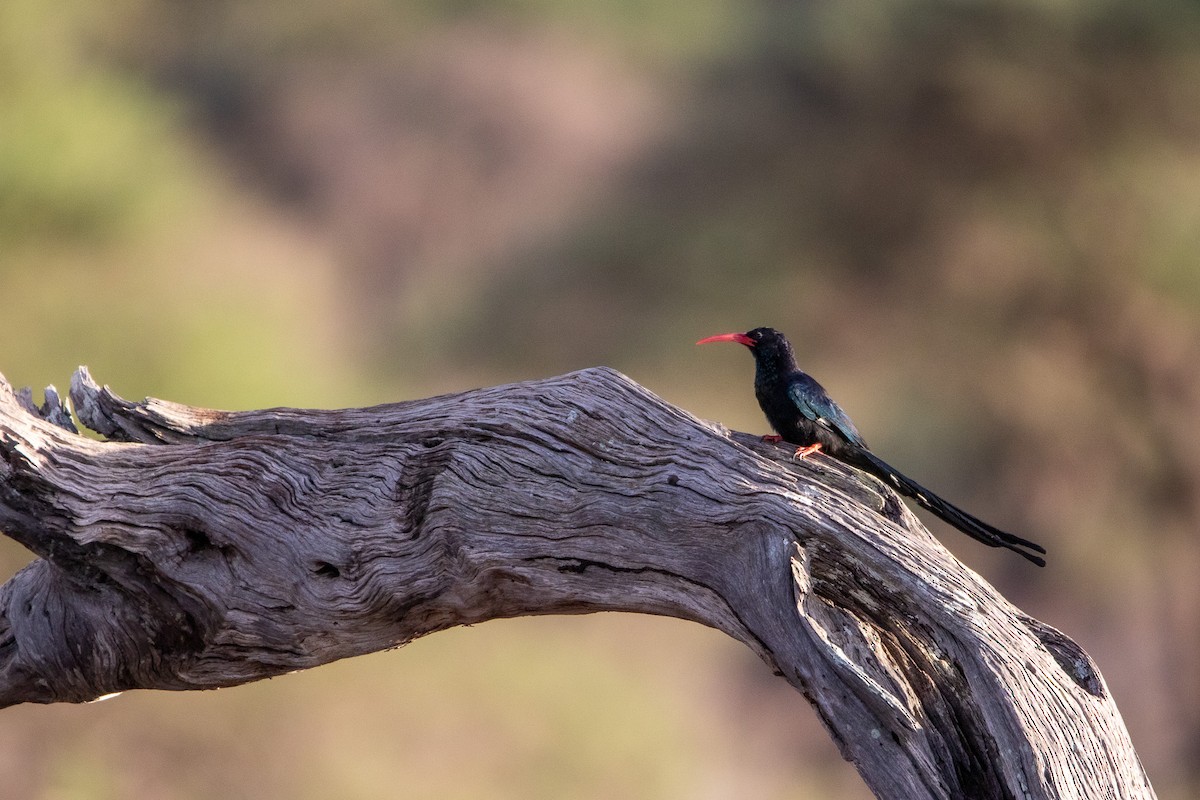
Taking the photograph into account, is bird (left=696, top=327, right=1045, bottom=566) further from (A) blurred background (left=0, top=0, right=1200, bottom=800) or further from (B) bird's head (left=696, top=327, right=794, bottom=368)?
(A) blurred background (left=0, top=0, right=1200, bottom=800)

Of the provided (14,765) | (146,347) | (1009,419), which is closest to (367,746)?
(14,765)

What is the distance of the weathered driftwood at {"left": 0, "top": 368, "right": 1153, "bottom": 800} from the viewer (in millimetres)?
2299

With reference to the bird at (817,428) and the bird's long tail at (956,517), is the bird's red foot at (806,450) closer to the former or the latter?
the bird at (817,428)

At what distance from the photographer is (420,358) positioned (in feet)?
42.1

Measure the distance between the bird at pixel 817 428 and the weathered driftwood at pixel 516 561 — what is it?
125 mm

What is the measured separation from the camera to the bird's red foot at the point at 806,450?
2656 mm

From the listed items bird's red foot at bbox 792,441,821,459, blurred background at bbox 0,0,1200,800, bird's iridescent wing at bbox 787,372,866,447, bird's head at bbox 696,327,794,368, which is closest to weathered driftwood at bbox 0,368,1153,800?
bird's red foot at bbox 792,441,821,459

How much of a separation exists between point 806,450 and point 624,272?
10.8 metres

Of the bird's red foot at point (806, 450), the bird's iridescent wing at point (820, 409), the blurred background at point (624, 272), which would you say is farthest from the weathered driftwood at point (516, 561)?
the blurred background at point (624, 272)

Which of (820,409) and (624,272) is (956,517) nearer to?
(820,409)

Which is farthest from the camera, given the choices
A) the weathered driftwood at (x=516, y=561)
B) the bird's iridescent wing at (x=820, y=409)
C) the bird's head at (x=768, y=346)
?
the bird's head at (x=768, y=346)

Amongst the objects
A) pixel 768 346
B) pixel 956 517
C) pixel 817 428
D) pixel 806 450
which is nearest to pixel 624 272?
pixel 768 346

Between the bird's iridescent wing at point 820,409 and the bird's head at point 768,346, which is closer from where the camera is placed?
the bird's iridescent wing at point 820,409

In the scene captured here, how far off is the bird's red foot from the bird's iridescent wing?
56 mm
